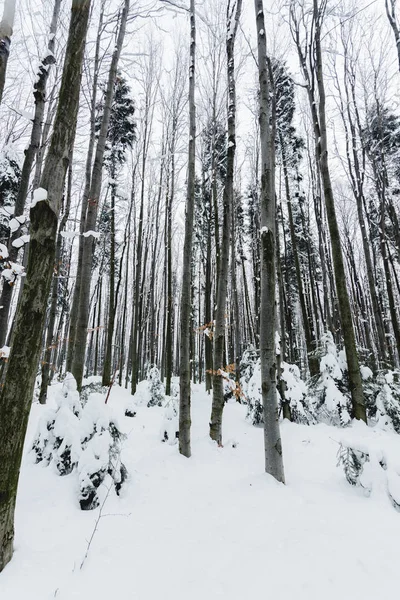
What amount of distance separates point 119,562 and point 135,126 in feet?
45.7

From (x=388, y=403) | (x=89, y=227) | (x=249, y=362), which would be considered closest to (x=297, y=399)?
(x=388, y=403)

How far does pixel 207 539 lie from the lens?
235 centimetres

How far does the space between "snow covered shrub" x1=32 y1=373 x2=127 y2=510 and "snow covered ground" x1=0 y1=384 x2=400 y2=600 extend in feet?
0.57

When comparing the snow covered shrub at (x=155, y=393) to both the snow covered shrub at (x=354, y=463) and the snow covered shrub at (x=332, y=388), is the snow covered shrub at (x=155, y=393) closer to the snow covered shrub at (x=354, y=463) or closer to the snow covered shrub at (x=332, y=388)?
the snow covered shrub at (x=332, y=388)

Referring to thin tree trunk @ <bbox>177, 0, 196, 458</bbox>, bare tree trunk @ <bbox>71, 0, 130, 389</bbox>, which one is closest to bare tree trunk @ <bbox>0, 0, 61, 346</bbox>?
bare tree trunk @ <bbox>71, 0, 130, 389</bbox>

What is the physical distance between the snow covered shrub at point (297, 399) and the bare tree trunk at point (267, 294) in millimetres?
3847

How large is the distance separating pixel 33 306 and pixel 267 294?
2821 millimetres

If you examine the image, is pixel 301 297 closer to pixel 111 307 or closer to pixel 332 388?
pixel 332 388

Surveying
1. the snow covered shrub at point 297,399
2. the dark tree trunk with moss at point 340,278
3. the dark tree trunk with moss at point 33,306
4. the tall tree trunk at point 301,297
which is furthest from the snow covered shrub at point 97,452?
the tall tree trunk at point 301,297

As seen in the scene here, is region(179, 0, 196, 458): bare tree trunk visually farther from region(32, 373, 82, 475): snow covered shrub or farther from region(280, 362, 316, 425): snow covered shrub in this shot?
region(280, 362, 316, 425): snow covered shrub

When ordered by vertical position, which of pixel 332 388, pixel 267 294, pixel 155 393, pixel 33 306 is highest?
pixel 267 294

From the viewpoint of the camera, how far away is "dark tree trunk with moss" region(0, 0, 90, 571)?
178 centimetres

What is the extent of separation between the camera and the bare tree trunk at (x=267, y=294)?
356 cm

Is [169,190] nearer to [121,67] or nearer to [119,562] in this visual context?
[121,67]
